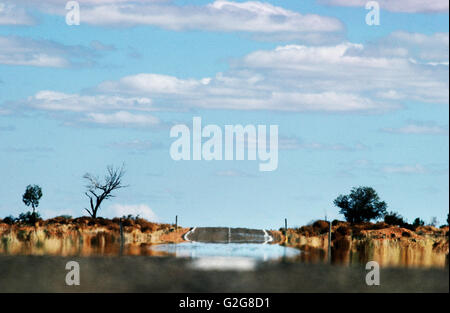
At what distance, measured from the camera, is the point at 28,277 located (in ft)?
108

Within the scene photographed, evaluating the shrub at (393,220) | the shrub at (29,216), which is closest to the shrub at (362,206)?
the shrub at (393,220)

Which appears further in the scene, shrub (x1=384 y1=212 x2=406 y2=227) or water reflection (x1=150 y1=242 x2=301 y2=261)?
shrub (x1=384 y1=212 x2=406 y2=227)

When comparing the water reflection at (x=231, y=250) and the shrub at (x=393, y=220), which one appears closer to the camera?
the water reflection at (x=231, y=250)

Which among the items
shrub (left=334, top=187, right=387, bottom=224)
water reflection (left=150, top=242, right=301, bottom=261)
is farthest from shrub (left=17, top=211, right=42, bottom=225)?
water reflection (left=150, top=242, right=301, bottom=261)

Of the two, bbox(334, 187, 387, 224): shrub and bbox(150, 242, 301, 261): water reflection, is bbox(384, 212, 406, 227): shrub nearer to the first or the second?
bbox(334, 187, 387, 224): shrub

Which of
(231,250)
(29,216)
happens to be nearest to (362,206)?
(29,216)

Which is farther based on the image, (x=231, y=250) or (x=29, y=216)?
(x=29, y=216)

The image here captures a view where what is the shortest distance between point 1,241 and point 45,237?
605 centimetres

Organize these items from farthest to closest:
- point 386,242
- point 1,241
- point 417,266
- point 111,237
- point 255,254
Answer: point 111,237
point 386,242
point 1,241
point 255,254
point 417,266

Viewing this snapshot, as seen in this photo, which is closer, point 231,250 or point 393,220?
point 231,250

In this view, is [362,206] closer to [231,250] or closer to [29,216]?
[29,216]

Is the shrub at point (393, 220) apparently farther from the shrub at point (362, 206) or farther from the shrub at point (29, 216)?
the shrub at point (29, 216)
